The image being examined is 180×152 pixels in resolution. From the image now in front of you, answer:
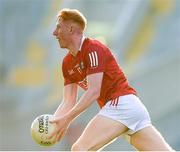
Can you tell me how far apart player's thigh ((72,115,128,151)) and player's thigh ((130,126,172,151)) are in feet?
0.75

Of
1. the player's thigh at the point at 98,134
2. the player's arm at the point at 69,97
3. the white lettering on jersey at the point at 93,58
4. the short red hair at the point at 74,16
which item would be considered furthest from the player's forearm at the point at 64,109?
the short red hair at the point at 74,16

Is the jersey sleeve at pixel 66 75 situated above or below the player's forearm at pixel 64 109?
above

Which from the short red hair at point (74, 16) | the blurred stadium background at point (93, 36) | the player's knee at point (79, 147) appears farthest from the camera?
the blurred stadium background at point (93, 36)

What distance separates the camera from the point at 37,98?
59.7 feet

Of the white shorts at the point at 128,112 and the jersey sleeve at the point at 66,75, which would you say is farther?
the jersey sleeve at the point at 66,75

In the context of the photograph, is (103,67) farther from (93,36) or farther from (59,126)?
(93,36)

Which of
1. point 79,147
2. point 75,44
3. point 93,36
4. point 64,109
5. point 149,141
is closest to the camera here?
point 79,147

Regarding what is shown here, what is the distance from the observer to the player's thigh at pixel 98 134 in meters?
6.95

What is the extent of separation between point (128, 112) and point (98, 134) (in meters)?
0.35

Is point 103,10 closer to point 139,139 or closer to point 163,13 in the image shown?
point 163,13

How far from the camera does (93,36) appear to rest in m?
17.1

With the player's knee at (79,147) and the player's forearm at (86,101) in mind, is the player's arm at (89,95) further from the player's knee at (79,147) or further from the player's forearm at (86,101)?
the player's knee at (79,147)

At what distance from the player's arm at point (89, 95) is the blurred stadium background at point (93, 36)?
996 cm

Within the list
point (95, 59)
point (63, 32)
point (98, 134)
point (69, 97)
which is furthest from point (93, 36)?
point (98, 134)
